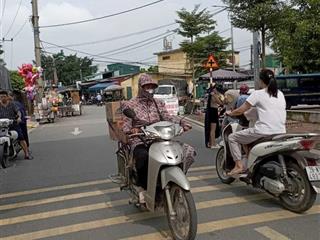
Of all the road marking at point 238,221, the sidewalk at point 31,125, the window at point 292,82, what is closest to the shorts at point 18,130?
the road marking at point 238,221

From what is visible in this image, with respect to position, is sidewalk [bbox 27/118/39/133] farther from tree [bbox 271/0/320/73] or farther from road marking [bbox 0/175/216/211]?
road marking [bbox 0/175/216/211]

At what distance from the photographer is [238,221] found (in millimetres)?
5656

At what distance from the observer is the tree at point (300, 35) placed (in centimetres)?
1911

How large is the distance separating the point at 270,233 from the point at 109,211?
2.29 meters

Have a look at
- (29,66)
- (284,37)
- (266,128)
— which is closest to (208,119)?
(266,128)

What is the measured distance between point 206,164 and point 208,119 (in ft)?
10.1

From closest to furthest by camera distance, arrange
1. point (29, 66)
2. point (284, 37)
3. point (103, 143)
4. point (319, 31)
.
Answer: point (103, 143) → point (319, 31) → point (284, 37) → point (29, 66)

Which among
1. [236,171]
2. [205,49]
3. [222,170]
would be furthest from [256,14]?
[205,49]

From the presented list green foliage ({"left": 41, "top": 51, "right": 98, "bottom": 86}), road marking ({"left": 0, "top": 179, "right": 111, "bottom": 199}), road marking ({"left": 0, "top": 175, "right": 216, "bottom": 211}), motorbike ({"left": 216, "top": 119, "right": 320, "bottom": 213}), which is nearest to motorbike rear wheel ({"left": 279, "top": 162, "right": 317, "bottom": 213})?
motorbike ({"left": 216, "top": 119, "right": 320, "bottom": 213})

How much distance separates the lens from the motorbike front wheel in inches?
185

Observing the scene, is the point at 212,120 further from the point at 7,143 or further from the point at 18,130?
the point at 7,143

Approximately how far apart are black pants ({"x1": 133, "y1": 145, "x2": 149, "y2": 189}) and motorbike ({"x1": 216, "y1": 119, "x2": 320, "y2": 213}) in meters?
1.63

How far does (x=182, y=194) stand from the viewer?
190 inches

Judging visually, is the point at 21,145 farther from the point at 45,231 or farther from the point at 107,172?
the point at 45,231
